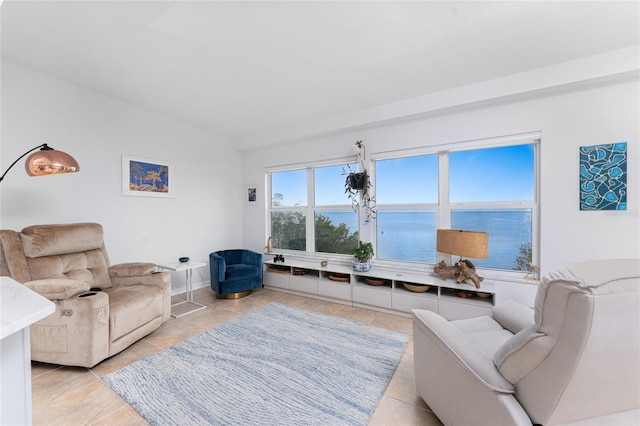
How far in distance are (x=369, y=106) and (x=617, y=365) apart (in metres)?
3.29

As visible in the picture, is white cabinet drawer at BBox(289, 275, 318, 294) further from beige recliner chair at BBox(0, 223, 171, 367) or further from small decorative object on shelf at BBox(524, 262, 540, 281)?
small decorative object on shelf at BBox(524, 262, 540, 281)

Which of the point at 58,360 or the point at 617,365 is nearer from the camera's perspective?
the point at 617,365

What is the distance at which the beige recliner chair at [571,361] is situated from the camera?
2.87 feet

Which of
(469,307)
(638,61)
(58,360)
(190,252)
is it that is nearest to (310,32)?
(638,61)

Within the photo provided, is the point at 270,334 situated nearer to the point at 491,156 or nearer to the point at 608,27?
the point at 491,156

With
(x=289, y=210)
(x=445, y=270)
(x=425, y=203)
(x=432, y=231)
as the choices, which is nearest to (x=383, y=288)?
(x=445, y=270)

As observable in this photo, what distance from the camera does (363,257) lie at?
3576mm

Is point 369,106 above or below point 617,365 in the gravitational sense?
above

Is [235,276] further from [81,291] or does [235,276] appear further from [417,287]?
[417,287]

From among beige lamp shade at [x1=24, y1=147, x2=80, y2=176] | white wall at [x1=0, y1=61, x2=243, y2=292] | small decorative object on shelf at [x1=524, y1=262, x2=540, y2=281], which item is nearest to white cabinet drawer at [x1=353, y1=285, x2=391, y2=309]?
small decorative object on shelf at [x1=524, y1=262, x2=540, y2=281]

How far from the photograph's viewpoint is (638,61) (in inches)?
86.3

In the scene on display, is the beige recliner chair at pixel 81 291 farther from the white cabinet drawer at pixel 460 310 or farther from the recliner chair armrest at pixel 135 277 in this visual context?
the white cabinet drawer at pixel 460 310

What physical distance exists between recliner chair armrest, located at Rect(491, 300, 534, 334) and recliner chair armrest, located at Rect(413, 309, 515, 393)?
613 millimetres

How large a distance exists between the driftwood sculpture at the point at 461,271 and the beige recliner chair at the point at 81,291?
10.5 ft
